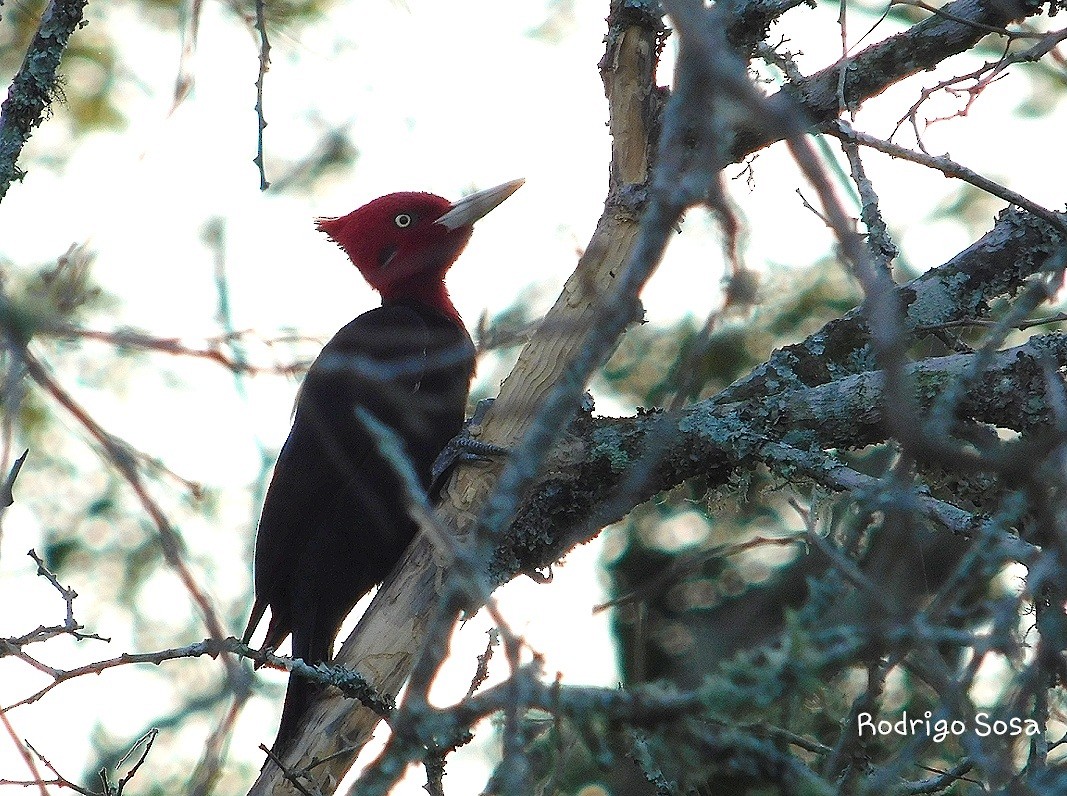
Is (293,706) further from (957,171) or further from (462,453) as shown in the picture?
(957,171)

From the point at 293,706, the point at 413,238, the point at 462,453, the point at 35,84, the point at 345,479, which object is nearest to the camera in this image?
the point at 35,84

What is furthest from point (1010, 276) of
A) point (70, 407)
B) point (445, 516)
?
point (70, 407)

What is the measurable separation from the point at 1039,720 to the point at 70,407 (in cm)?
136

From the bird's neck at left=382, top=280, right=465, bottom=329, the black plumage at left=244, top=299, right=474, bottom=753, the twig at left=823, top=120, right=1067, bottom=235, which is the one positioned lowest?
the twig at left=823, top=120, right=1067, bottom=235

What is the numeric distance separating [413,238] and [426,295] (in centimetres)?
36

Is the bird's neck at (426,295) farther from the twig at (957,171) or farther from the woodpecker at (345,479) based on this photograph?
the twig at (957,171)

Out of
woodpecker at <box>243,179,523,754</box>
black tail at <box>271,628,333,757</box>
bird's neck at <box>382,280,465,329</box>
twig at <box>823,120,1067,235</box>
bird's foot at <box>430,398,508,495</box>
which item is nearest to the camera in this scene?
twig at <box>823,120,1067,235</box>

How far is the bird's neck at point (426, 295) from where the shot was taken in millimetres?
4168

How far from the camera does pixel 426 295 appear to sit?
422cm

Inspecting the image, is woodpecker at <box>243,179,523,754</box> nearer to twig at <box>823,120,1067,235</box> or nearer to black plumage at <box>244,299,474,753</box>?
black plumage at <box>244,299,474,753</box>

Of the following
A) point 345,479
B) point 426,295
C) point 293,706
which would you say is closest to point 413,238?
point 426,295

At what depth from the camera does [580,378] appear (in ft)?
4.03

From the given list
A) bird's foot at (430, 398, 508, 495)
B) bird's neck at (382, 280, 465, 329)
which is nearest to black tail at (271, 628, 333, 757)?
bird's foot at (430, 398, 508, 495)

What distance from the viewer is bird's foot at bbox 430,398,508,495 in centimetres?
304
